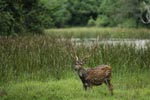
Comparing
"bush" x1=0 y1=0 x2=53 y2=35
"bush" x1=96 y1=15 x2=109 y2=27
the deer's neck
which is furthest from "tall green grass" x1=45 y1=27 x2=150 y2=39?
"bush" x1=96 y1=15 x2=109 y2=27

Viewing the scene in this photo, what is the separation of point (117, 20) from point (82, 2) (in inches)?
402

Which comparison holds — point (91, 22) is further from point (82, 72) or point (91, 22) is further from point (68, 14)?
point (82, 72)

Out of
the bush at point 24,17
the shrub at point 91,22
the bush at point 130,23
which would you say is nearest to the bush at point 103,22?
the shrub at point 91,22

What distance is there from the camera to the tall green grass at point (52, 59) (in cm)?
1253

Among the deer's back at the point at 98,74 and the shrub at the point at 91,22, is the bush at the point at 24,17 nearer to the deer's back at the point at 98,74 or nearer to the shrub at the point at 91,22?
the deer's back at the point at 98,74

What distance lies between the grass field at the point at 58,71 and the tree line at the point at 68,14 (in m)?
5.49

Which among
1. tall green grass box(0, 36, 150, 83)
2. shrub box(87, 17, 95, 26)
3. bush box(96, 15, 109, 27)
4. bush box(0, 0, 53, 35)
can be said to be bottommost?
shrub box(87, 17, 95, 26)

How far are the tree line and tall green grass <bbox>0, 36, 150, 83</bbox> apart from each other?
5.41 m

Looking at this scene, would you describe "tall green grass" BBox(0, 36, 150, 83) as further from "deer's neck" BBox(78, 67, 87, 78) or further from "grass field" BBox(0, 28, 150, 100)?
"deer's neck" BBox(78, 67, 87, 78)

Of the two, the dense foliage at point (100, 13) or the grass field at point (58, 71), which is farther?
the dense foliage at point (100, 13)

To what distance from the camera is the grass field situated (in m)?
10.1

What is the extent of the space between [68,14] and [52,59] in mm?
55573

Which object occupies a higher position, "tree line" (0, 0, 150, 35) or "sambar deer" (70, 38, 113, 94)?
"sambar deer" (70, 38, 113, 94)

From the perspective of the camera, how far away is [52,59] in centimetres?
1327
